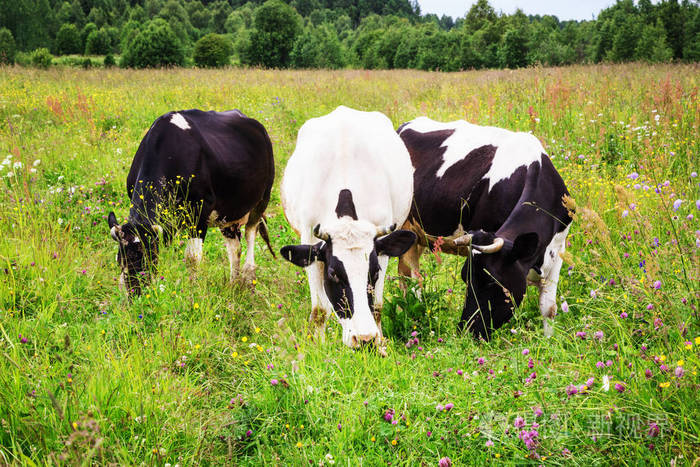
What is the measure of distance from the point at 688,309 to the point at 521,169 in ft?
6.68

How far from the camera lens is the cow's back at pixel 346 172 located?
12.7ft

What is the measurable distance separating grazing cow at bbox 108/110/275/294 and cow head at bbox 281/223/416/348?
1374 millimetres

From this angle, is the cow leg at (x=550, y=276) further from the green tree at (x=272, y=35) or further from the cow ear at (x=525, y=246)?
the green tree at (x=272, y=35)

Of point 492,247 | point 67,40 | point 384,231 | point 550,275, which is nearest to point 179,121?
point 384,231

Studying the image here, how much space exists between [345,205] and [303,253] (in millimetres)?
474

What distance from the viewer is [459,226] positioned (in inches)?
189

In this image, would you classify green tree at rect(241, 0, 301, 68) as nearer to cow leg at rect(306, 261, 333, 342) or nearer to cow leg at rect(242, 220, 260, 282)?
cow leg at rect(242, 220, 260, 282)

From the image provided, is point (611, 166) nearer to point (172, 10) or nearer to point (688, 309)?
point (688, 309)

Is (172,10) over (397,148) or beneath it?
over

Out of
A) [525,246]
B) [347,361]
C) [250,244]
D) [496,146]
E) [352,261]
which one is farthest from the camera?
[250,244]

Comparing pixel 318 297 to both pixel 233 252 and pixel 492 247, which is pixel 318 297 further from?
pixel 233 252

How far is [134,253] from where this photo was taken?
13.5 ft

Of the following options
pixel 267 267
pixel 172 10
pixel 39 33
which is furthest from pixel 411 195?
pixel 172 10

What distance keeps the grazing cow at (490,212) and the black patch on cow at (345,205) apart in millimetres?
666
